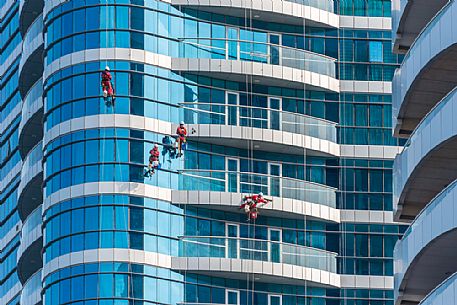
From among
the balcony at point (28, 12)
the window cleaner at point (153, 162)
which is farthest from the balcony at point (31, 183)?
the window cleaner at point (153, 162)

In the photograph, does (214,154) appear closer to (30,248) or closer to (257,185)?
(257,185)

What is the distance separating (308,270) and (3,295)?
2373cm

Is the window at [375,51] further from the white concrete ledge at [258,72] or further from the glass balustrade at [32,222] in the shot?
the glass balustrade at [32,222]

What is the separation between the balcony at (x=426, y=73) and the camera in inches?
2255

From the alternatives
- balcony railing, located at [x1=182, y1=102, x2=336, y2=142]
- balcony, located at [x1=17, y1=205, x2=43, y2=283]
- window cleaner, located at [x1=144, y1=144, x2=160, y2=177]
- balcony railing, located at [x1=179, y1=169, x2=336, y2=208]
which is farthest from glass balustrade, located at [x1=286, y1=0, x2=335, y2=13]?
balcony, located at [x1=17, y1=205, x2=43, y2=283]

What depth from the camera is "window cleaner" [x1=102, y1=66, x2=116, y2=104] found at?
301 ft

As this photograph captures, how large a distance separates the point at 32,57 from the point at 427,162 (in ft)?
152

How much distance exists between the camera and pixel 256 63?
9656 cm

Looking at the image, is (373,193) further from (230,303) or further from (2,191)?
(2,191)

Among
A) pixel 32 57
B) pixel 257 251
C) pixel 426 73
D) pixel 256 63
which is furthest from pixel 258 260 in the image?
pixel 426 73

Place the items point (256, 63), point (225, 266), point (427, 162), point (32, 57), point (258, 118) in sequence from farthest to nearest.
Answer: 1. point (32, 57)
2. point (256, 63)
3. point (258, 118)
4. point (225, 266)
5. point (427, 162)

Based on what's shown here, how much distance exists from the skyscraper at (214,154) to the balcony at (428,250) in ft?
91.7

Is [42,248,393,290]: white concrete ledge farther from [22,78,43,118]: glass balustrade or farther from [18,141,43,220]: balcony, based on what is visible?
[22,78,43,118]: glass balustrade

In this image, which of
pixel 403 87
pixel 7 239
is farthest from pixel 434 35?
pixel 7 239
